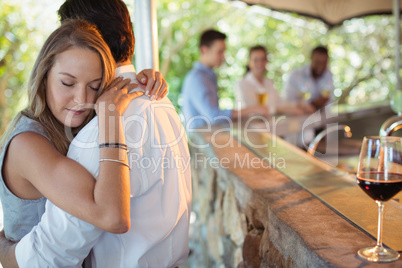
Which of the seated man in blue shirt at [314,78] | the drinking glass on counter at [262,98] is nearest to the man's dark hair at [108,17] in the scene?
the drinking glass on counter at [262,98]

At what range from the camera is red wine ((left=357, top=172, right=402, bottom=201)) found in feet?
3.01

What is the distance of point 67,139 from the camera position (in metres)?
1.20

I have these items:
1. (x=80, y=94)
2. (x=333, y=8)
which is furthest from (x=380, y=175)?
(x=333, y=8)

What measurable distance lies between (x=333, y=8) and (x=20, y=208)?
4.02 meters

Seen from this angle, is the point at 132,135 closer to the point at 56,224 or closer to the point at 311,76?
the point at 56,224

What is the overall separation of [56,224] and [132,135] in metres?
0.30

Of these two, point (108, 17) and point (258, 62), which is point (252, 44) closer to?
point (258, 62)

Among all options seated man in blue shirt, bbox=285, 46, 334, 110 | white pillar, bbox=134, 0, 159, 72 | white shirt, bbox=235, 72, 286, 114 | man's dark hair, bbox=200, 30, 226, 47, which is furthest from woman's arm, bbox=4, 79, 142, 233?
seated man in blue shirt, bbox=285, 46, 334, 110

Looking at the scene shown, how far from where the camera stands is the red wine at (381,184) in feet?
3.01

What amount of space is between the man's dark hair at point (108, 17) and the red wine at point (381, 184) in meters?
0.79

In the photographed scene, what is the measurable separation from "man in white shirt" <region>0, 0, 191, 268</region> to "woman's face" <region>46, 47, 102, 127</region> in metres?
0.10

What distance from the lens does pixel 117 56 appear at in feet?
4.19

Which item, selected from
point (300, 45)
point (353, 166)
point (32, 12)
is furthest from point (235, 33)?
point (353, 166)

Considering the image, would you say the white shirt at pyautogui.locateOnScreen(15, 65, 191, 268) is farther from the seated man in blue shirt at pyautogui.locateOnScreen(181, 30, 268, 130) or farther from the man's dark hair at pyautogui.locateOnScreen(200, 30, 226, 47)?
the man's dark hair at pyautogui.locateOnScreen(200, 30, 226, 47)
